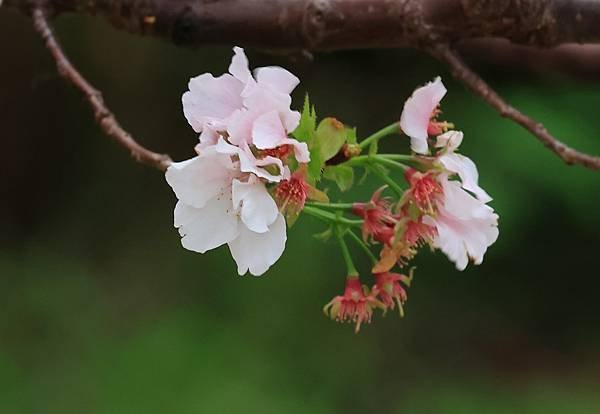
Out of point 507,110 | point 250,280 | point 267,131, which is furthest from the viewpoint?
point 250,280

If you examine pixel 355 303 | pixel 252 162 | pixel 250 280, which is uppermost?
pixel 252 162

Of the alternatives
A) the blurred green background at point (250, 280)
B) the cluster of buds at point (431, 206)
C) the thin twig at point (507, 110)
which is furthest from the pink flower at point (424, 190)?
the blurred green background at point (250, 280)

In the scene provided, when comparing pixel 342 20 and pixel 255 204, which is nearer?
pixel 255 204

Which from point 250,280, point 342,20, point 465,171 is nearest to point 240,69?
point 465,171

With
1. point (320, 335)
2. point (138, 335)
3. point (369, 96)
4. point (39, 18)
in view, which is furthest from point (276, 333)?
point (39, 18)

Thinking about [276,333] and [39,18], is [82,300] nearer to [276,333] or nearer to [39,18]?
[276,333]

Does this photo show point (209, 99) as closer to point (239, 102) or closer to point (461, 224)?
point (239, 102)

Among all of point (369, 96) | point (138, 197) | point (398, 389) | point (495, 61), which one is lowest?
point (398, 389)
